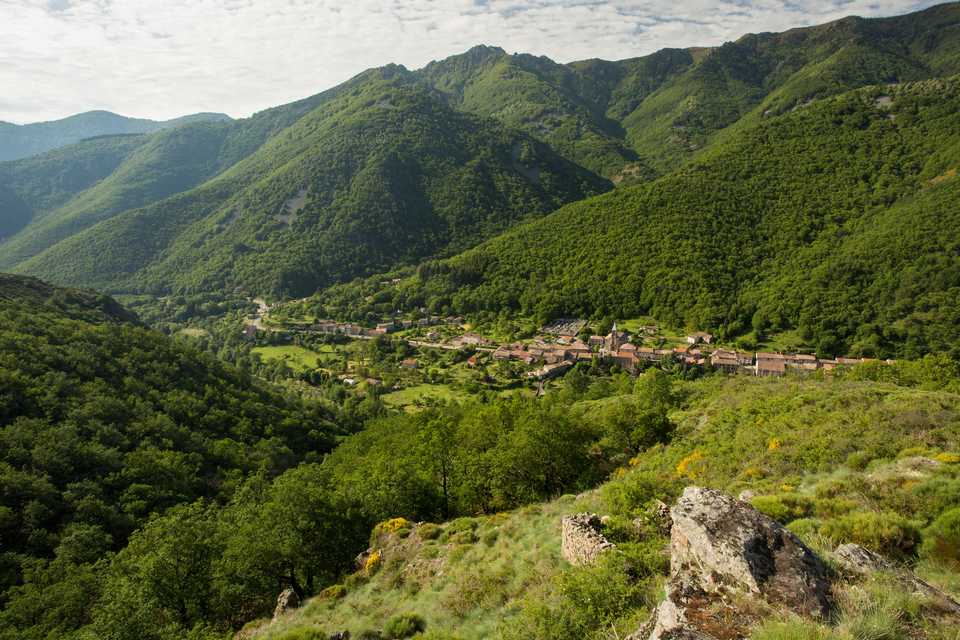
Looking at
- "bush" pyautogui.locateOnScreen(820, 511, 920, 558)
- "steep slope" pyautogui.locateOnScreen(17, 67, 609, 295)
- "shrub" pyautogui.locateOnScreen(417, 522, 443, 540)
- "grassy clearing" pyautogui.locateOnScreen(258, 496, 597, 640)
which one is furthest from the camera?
"steep slope" pyautogui.locateOnScreen(17, 67, 609, 295)

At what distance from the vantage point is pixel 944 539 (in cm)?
943

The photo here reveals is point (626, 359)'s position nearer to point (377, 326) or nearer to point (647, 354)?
point (647, 354)

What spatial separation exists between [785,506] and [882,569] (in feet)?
17.0

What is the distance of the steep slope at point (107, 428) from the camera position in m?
29.0

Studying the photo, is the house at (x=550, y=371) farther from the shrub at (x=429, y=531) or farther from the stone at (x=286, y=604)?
the stone at (x=286, y=604)

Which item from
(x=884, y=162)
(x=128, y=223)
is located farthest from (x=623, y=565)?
(x=128, y=223)

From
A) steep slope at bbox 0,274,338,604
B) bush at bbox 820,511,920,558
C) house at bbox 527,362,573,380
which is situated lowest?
→ house at bbox 527,362,573,380

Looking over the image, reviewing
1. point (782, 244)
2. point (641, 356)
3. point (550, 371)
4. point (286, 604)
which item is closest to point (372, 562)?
point (286, 604)

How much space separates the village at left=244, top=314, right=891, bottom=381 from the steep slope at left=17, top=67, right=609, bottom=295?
5714 centimetres

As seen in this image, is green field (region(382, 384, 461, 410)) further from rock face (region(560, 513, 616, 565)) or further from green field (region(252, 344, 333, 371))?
rock face (region(560, 513, 616, 565))

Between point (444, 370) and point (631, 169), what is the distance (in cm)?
15576

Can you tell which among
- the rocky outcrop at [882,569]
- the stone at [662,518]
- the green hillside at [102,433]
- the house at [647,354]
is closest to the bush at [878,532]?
the rocky outcrop at [882,569]

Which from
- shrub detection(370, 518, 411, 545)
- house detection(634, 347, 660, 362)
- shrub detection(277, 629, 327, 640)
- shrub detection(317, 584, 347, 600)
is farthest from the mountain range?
shrub detection(277, 629, 327, 640)

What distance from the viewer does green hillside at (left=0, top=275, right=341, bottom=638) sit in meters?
27.0
